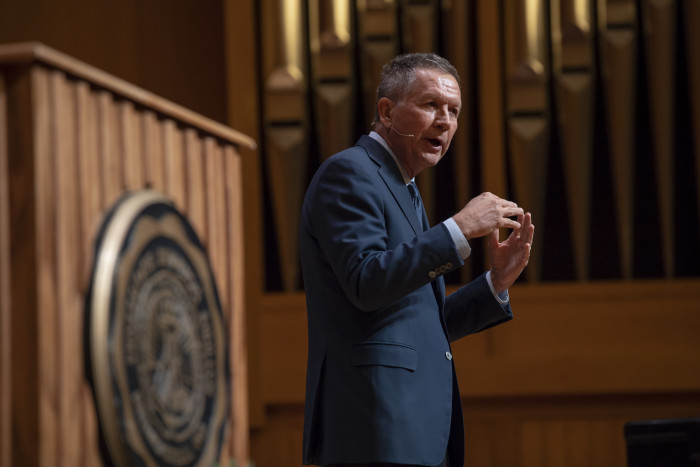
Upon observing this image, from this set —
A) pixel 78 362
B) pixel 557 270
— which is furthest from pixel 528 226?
pixel 557 270

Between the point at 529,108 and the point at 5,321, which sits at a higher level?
the point at 529,108

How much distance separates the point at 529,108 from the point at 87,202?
258 cm

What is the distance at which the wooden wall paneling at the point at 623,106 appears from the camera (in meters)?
4.13

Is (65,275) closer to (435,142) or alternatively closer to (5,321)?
(5,321)

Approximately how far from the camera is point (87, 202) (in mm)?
1982

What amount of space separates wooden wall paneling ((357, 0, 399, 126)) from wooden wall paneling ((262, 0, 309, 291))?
280 mm

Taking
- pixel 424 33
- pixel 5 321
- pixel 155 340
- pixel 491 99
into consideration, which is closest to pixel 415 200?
pixel 155 340

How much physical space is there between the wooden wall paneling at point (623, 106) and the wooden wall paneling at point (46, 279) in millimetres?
2824

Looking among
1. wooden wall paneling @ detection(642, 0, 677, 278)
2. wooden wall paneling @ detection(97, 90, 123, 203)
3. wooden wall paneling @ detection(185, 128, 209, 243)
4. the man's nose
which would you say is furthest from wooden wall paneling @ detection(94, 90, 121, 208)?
wooden wall paneling @ detection(642, 0, 677, 278)

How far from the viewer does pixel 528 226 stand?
2033 mm

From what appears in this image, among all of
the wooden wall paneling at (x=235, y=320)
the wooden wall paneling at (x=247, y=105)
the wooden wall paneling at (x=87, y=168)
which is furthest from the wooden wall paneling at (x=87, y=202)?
the wooden wall paneling at (x=247, y=105)

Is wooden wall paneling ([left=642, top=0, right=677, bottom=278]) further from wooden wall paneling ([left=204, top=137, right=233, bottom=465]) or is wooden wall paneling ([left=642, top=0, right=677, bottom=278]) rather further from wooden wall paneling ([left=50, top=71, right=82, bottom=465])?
wooden wall paneling ([left=50, top=71, right=82, bottom=465])

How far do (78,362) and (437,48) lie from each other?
280 cm

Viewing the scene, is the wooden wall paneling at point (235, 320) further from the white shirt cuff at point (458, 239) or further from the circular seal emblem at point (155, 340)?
the white shirt cuff at point (458, 239)
